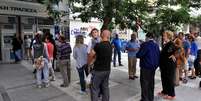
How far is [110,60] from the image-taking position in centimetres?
673

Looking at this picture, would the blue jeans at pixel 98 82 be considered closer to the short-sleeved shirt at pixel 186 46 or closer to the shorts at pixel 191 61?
the short-sleeved shirt at pixel 186 46

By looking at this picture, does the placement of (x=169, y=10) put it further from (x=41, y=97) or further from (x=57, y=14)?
(x=41, y=97)

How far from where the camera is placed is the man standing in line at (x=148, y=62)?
7199mm

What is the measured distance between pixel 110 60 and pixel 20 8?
1189 cm

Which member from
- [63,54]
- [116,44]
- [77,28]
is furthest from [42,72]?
[77,28]

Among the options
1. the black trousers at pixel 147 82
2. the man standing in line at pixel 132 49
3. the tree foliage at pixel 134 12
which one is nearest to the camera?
the black trousers at pixel 147 82

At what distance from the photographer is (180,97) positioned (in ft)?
27.9

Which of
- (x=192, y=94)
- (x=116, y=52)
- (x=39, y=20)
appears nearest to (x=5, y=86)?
(x=192, y=94)

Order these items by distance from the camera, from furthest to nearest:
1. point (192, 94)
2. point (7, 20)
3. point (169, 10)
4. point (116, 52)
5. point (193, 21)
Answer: point (7, 20)
point (116, 52)
point (193, 21)
point (169, 10)
point (192, 94)

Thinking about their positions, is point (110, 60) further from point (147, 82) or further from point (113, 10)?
point (113, 10)

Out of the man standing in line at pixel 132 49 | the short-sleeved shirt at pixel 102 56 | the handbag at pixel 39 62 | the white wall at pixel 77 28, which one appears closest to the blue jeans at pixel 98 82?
the short-sleeved shirt at pixel 102 56

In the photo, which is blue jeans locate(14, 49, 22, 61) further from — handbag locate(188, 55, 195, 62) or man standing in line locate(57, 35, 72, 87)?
handbag locate(188, 55, 195, 62)

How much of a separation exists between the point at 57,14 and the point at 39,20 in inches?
353

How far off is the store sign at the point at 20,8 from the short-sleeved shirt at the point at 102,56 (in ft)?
36.2
